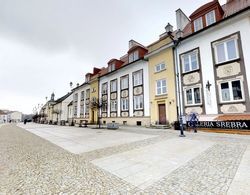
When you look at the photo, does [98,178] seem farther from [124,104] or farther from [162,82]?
[124,104]

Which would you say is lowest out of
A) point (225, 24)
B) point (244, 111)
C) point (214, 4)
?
point (244, 111)

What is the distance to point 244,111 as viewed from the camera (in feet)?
39.1

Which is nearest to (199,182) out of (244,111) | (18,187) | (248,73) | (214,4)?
(18,187)

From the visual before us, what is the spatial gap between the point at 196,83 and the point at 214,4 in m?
7.98

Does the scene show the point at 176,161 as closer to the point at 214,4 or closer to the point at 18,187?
the point at 18,187

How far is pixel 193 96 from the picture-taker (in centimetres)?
1541

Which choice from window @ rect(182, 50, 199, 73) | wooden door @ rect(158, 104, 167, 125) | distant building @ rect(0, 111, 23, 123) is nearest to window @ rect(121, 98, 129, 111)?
wooden door @ rect(158, 104, 167, 125)

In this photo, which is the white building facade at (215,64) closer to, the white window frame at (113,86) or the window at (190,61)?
the window at (190,61)

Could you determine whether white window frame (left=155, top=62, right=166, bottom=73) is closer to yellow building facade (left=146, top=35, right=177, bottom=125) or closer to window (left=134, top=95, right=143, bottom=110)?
yellow building facade (left=146, top=35, right=177, bottom=125)

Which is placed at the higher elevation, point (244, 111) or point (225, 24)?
point (225, 24)

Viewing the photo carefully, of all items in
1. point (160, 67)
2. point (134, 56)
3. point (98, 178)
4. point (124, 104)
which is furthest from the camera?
point (124, 104)

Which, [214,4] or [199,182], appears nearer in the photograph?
[199,182]

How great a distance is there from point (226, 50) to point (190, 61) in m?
3.39

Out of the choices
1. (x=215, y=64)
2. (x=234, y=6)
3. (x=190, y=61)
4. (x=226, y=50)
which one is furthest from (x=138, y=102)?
(x=234, y=6)
